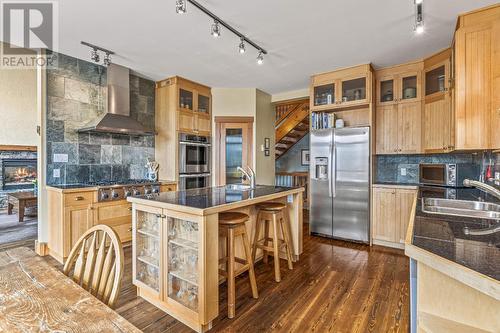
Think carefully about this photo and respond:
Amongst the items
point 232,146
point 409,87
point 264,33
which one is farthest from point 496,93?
point 232,146

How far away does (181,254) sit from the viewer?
6.63ft

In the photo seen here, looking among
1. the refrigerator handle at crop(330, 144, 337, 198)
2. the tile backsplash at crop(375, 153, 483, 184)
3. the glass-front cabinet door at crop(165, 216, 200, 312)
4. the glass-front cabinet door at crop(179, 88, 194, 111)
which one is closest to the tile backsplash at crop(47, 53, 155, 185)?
the glass-front cabinet door at crop(179, 88, 194, 111)

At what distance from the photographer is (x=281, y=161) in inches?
330

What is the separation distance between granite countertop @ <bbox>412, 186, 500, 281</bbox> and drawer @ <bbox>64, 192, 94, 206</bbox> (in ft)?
11.3

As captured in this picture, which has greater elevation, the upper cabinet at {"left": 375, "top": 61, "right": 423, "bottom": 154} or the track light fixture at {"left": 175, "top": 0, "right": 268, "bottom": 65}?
the track light fixture at {"left": 175, "top": 0, "right": 268, "bottom": 65}

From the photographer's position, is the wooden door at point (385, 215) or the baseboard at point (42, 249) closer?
the baseboard at point (42, 249)

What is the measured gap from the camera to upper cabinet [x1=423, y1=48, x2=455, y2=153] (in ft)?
10.1

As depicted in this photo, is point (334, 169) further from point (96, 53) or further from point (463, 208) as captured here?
point (96, 53)

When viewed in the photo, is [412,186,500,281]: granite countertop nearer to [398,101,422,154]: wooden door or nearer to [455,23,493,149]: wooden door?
[455,23,493,149]: wooden door

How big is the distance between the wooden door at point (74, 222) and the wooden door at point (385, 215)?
12.9 ft

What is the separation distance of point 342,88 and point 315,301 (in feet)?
10.1

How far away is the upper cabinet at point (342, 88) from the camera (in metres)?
3.68

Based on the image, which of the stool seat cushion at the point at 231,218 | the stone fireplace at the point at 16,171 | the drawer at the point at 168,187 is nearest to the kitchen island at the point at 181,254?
the stool seat cushion at the point at 231,218

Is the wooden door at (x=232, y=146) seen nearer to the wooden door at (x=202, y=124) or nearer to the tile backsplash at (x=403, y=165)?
the wooden door at (x=202, y=124)
